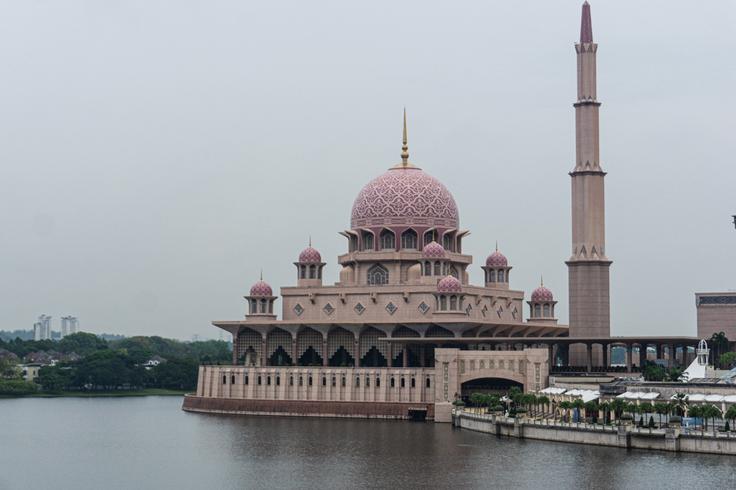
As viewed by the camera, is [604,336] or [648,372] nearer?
[648,372]

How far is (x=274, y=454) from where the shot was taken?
84.9 m

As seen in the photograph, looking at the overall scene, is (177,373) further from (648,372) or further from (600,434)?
(600,434)

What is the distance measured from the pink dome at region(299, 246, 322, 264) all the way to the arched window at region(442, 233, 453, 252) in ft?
36.4

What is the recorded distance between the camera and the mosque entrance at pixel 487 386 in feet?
370

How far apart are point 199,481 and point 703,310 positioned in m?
58.1

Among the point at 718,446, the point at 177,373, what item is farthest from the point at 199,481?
the point at 177,373

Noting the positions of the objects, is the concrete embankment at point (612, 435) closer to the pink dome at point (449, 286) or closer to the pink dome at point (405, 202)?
the pink dome at point (449, 286)

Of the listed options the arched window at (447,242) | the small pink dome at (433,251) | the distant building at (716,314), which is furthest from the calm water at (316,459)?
the distant building at (716,314)

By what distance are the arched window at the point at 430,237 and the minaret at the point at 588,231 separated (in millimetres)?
14070

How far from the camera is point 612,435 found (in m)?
85.1

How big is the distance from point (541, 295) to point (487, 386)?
20.4 m

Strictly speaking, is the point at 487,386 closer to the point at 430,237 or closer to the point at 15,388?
the point at 430,237

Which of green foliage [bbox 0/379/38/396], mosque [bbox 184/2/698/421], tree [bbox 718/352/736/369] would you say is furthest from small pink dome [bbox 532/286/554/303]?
green foliage [bbox 0/379/38/396]

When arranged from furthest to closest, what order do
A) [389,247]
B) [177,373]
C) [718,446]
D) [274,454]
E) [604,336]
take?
[177,373] → [389,247] → [604,336] → [274,454] → [718,446]
